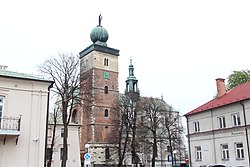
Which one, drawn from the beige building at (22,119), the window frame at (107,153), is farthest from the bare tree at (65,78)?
the window frame at (107,153)

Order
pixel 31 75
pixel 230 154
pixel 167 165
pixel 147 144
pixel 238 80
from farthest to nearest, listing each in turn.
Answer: pixel 167 165
pixel 147 144
pixel 238 80
pixel 230 154
pixel 31 75

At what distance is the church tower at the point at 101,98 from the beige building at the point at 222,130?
794 inches

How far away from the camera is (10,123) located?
16.9m

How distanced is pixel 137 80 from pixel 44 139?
2377 inches

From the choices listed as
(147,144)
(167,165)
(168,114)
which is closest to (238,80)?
(168,114)

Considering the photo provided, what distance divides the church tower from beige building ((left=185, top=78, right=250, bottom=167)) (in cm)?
2018

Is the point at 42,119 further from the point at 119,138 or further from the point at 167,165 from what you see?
the point at 167,165

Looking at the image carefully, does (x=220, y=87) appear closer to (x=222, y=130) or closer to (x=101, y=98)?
(x=222, y=130)

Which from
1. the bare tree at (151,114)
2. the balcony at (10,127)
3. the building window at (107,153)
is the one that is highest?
the bare tree at (151,114)

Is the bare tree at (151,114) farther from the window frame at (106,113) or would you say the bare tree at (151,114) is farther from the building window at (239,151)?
the building window at (239,151)

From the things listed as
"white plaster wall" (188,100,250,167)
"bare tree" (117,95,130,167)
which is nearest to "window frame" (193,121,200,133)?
"white plaster wall" (188,100,250,167)

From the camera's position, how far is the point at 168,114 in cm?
5328

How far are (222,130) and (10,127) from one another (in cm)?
2225

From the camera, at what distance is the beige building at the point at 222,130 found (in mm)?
28656
